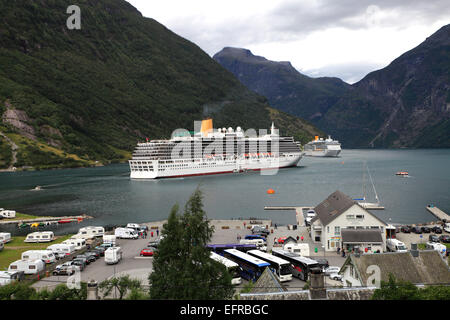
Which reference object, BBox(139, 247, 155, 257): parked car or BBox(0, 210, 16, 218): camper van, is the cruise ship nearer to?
BBox(0, 210, 16, 218): camper van

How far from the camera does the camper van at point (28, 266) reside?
26.6 metres

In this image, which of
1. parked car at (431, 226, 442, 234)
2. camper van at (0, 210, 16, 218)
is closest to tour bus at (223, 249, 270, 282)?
parked car at (431, 226, 442, 234)

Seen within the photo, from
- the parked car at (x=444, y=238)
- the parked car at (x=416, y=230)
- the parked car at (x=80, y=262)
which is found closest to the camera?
the parked car at (x=80, y=262)

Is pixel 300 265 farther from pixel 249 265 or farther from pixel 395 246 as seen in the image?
pixel 395 246

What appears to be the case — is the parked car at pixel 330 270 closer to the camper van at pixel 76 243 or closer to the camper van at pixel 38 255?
the camper van at pixel 38 255

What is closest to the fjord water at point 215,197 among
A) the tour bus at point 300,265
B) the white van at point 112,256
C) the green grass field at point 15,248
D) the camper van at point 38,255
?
the green grass field at point 15,248

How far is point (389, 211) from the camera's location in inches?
2120

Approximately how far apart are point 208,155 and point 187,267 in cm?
10326

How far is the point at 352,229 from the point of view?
31.7 meters

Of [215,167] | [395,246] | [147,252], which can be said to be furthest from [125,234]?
[215,167]

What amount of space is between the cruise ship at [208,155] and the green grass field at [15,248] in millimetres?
67001

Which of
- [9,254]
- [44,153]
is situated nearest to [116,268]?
[9,254]

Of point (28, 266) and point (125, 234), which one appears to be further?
point (125, 234)

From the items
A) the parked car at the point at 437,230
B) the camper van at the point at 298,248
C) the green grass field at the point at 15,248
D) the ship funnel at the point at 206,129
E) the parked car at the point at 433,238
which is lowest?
the green grass field at the point at 15,248
